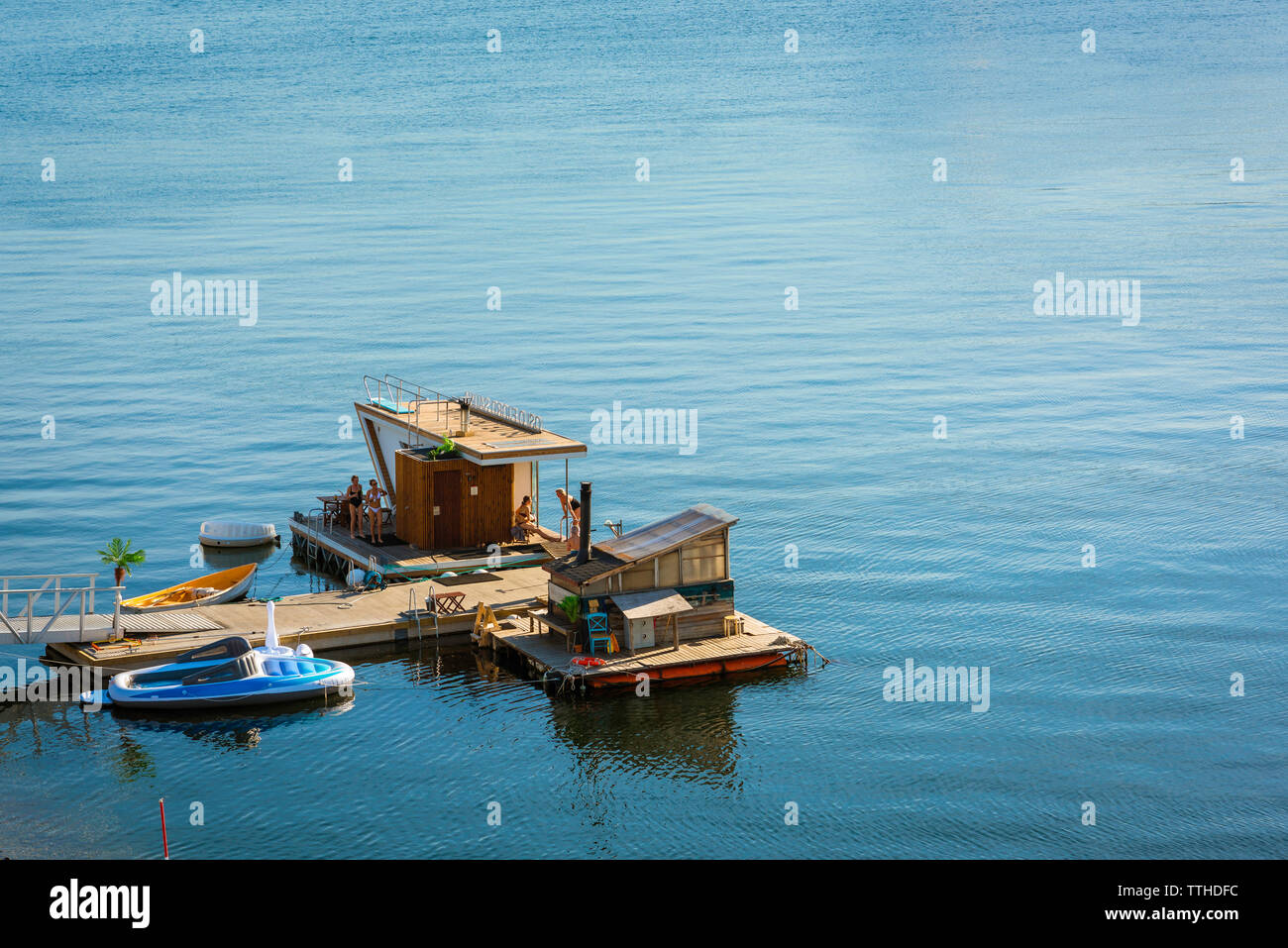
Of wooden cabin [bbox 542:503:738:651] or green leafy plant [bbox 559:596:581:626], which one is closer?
wooden cabin [bbox 542:503:738:651]

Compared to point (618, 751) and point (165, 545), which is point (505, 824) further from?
point (165, 545)

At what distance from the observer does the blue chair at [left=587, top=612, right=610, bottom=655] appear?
4644 centimetres

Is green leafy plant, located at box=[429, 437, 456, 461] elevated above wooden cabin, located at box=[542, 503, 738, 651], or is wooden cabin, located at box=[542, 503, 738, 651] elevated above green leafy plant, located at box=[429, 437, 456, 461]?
green leafy plant, located at box=[429, 437, 456, 461]

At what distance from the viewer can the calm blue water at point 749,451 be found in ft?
130

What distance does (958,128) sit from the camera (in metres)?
191

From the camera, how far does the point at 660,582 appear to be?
47.2 metres

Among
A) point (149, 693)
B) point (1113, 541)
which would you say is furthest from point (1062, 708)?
point (149, 693)

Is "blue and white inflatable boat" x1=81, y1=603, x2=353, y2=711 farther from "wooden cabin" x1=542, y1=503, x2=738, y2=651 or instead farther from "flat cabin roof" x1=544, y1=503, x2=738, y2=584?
"wooden cabin" x1=542, y1=503, x2=738, y2=651

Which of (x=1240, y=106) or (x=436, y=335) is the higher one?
(x=1240, y=106)

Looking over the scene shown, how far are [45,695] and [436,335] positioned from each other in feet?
188

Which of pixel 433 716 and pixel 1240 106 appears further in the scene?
pixel 1240 106

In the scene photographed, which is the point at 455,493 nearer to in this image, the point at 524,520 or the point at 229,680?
the point at 524,520

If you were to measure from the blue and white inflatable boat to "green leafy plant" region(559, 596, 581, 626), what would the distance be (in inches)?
267

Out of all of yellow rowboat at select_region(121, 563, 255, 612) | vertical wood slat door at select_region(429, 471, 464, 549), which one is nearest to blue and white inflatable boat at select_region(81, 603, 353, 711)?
yellow rowboat at select_region(121, 563, 255, 612)
